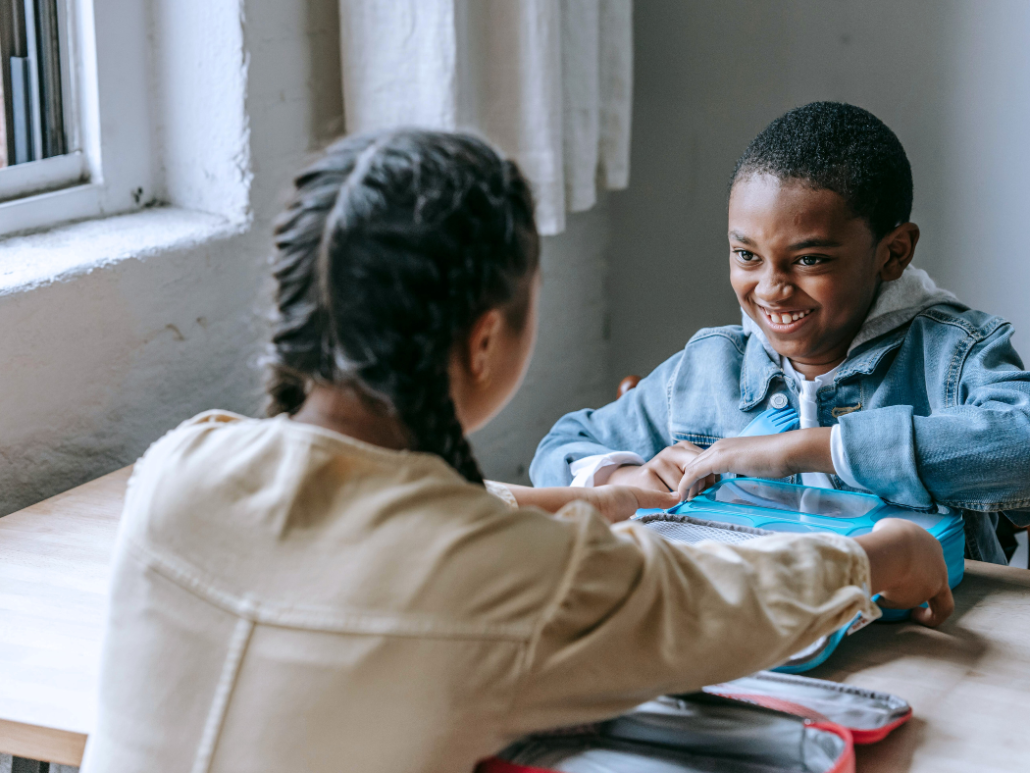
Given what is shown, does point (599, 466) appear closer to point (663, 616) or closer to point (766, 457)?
point (766, 457)

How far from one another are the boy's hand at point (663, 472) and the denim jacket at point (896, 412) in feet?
0.27

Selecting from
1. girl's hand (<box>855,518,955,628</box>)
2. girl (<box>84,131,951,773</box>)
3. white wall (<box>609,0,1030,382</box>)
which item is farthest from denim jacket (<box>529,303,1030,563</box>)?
white wall (<box>609,0,1030,382</box>)

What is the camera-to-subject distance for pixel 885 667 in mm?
905

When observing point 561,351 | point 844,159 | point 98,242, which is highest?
point 844,159

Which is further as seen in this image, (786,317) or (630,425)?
(630,425)

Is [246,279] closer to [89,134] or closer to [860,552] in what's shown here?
[89,134]

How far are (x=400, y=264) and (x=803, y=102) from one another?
1906mm

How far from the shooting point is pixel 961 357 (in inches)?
50.6

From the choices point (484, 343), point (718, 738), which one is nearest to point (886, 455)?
point (718, 738)

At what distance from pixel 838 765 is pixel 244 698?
1.24 feet

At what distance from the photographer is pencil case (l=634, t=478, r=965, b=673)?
1033 millimetres

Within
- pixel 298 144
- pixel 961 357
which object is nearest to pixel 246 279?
pixel 298 144

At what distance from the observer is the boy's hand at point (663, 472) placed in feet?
4.26

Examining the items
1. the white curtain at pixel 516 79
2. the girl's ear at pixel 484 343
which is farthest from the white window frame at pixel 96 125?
the girl's ear at pixel 484 343
